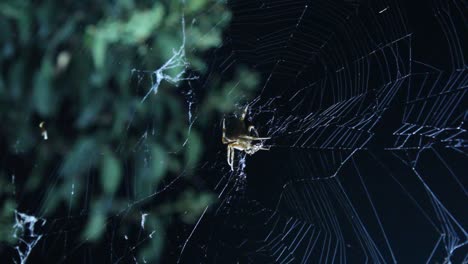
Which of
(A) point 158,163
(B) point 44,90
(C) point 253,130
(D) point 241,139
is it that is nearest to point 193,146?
(A) point 158,163

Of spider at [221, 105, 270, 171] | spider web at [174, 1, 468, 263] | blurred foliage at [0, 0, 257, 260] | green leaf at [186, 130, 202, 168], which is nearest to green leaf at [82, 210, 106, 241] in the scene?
blurred foliage at [0, 0, 257, 260]

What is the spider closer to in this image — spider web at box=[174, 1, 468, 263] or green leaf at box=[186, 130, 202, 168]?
spider web at box=[174, 1, 468, 263]

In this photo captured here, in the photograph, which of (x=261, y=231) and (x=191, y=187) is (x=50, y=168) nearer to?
(x=191, y=187)

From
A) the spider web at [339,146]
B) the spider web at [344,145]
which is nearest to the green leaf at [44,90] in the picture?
the spider web at [339,146]

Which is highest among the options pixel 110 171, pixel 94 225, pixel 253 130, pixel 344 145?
pixel 110 171

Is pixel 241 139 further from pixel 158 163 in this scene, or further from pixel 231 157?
pixel 158 163

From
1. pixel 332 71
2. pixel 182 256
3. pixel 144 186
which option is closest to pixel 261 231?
pixel 182 256
